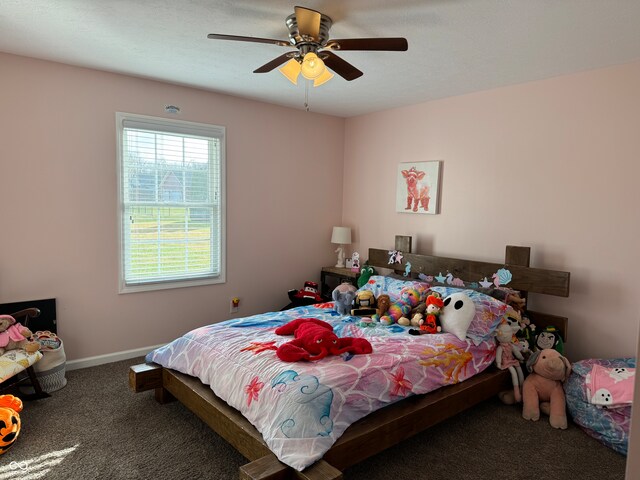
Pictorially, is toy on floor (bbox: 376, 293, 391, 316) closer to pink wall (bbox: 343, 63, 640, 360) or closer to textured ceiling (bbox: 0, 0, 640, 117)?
pink wall (bbox: 343, 63, 640, 360)

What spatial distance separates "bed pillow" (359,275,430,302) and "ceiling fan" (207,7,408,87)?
185 cm

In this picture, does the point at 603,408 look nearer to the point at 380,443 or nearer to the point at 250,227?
the point at 380,443

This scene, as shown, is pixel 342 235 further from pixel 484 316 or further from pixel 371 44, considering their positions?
pixel 371 44

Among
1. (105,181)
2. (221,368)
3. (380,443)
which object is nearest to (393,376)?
(380,443)

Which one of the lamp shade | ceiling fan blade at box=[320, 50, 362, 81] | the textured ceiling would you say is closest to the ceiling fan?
ceiling fan blade at box=[320, 50, 362, 81]

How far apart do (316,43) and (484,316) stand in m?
2.19

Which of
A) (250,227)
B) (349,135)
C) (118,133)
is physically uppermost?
(349,135)

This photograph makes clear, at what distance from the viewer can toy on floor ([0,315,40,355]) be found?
2869 millimetres

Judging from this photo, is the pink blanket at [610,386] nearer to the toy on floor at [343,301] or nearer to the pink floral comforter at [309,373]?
the pink floral comforter at [309,373]

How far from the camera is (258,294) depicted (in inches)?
181

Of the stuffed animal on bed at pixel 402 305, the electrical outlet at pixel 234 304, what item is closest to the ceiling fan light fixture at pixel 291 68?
the stuffed animal on bed at pixel 402 305

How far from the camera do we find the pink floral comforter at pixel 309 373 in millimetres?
2014

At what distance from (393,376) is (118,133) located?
9.76 feet

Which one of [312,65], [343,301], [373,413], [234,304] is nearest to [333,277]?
[234,304]
